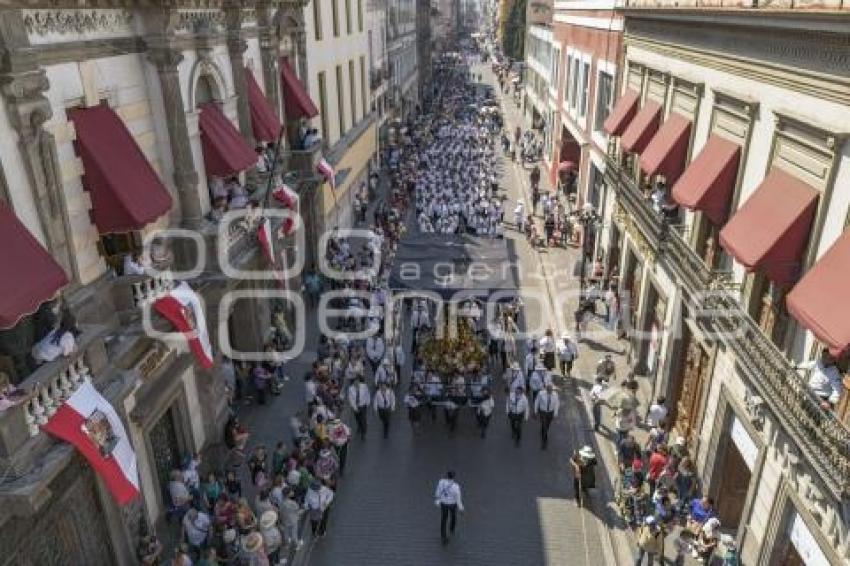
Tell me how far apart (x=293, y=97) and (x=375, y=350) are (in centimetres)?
899

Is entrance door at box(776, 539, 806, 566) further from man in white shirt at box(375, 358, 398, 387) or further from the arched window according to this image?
the arched window

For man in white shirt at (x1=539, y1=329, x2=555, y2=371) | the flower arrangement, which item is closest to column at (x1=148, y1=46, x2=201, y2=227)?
the flower arrangement

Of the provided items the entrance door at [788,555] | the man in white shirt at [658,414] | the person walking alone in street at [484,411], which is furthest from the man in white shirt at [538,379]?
the entrance door at [788,555]

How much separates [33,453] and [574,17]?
30464 mm

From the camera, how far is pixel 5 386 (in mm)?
8445

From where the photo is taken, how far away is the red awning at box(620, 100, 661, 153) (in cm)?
1858

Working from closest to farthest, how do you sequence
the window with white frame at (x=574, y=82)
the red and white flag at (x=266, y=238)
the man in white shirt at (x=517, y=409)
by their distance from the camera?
the man in white shirt at (x=517, y=409) → the red and white flag at (x=266, y=238) → the window with white frame at (x=574, y=82)

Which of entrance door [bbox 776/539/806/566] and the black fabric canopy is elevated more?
the black fabric canopy

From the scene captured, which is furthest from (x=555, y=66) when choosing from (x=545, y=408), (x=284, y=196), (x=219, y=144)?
(x=219, y=144)

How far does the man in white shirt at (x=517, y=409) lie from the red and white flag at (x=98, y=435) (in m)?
9.01

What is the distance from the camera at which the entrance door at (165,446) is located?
13.7 meters

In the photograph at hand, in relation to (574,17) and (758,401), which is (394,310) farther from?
(574,17)

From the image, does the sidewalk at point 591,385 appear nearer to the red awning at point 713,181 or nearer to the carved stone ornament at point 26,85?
the red awning at point 713,181

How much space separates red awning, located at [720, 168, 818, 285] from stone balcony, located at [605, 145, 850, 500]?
4.15ft
